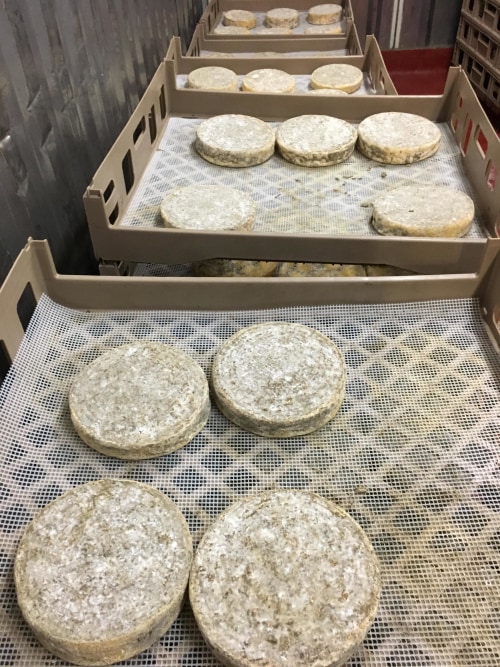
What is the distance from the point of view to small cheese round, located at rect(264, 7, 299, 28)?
395 centimetres

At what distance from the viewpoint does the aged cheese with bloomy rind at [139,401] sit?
1.22 metres

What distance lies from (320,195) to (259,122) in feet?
1.81

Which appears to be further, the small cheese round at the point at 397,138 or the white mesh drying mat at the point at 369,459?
the small cheese round at the point at 397,138

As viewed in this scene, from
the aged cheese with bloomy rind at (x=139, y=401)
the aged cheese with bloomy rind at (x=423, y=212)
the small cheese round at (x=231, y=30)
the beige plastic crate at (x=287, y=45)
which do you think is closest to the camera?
the aged cheese with bloomy rind at (x=139, y=401)

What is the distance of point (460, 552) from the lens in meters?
1.10

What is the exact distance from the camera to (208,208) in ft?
6.45

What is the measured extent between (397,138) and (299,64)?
1.19 m

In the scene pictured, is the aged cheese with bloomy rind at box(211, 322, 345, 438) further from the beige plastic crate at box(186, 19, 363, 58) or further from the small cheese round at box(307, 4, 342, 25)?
the small cheese round at box(307, 4, 342, 25)

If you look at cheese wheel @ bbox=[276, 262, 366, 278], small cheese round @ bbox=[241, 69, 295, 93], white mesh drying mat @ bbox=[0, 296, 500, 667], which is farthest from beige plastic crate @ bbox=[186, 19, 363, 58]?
white mesh drying mat @ bbox=[0, 296, 500, 667]

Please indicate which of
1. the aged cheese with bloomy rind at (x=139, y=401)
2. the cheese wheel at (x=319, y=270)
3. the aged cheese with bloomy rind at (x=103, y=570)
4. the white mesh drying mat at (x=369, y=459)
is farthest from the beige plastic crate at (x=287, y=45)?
the aged cheese with bloomy rind at (x=103, y=570)

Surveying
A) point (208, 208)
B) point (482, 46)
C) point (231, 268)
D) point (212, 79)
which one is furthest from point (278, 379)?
point (482, 46)

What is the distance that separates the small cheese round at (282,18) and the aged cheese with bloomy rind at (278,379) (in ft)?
11.1

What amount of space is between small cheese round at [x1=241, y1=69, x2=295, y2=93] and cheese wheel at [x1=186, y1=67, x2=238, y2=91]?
0.26ft

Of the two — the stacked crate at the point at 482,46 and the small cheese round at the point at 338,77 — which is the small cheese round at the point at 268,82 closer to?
the small cheese round at the point at 338,77
